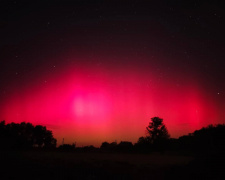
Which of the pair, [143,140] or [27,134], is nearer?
[143,140]

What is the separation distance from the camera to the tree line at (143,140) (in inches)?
2151

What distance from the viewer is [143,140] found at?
8181cm

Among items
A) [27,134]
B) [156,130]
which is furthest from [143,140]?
[27,134]

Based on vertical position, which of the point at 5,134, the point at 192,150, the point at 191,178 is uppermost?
the point at 5,134

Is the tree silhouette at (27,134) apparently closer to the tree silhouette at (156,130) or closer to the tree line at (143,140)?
the tree line at (143,140)

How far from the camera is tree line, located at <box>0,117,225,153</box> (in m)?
54.6

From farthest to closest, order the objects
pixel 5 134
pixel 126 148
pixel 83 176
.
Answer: pixel 5 134 → pixel 126 148 → pixel 83 176

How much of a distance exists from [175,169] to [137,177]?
5.27 meters

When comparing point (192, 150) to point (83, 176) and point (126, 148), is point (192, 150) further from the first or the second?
point (83, 176)

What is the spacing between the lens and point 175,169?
26.7 meters

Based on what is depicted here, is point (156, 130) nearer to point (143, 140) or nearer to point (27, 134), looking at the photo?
point (143, 140)

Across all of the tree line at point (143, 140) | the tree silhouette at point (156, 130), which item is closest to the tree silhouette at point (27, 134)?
the tree line at point (143, 140)

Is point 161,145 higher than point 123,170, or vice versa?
point 161,145

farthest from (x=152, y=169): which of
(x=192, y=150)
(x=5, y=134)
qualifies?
(x=5, y=134)
